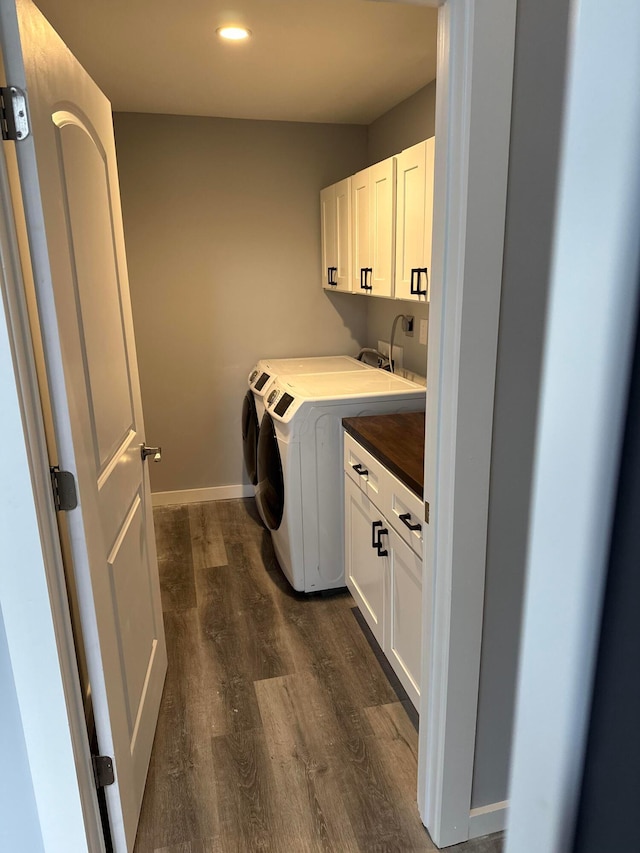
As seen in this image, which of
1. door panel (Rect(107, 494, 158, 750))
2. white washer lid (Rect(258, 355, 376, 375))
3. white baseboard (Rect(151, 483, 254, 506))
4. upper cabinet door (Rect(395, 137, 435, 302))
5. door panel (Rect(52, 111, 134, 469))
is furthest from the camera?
white baseboard (Rect(151, 483, 254, 506))

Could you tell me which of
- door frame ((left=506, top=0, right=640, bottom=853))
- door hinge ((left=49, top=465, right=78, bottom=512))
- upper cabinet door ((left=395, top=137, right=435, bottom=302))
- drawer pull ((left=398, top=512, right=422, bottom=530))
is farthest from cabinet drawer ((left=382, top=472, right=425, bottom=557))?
door frame ((left=506, top=0, right=640, bottom=853))

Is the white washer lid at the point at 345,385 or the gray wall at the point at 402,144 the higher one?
the gray wall at the point at 402,144

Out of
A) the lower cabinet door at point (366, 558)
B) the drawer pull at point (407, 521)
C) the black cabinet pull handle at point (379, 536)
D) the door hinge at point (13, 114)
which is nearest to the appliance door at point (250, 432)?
the lower cabinet door at point (366, 558)

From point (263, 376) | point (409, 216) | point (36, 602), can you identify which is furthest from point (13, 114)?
point (263, 376)

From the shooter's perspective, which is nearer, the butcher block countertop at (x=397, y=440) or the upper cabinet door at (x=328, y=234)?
the butcher block countertop at (x=397, y=440)

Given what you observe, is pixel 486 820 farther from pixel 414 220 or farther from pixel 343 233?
pixel 343 233

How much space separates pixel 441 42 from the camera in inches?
44.2

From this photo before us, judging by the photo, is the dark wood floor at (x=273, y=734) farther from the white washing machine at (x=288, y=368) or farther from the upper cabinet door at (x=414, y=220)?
the upper cabinet door at (x=414, y=220)

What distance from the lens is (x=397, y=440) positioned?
2.07 metres

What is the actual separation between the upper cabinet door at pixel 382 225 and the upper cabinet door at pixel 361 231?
0.16 ft

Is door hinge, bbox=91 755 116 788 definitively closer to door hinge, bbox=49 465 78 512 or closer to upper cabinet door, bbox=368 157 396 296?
door hinge, bbox=49 465 78 512

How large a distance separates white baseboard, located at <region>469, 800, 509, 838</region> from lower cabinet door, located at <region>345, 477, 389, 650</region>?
2.13 ft

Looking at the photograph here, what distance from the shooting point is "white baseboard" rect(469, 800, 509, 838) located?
4.86 ft

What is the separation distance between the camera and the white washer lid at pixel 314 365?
3.19m
